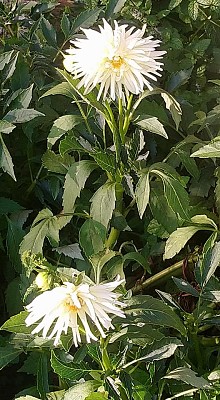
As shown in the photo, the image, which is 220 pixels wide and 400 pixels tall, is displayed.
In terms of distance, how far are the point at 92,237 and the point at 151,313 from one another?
20 cm

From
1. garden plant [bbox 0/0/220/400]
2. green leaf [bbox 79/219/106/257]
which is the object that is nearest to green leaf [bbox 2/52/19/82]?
garden plant [bbox 0/0/220/400]

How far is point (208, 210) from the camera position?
1323 millimetres

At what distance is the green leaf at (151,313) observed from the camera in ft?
3.15

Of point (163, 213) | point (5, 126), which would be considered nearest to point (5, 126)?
point (5, 126)

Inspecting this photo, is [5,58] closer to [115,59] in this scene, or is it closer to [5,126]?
[5,126]

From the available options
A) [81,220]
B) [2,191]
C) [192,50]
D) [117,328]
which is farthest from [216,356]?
[192,50]

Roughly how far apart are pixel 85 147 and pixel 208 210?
1.00ft

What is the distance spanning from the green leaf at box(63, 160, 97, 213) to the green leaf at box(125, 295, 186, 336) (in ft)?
0.83

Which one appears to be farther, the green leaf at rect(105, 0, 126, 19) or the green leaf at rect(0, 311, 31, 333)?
the green leaf at rect(105, 0, 126, 19)

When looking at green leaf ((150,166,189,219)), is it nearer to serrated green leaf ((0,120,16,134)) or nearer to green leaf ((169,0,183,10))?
serrated green leaf ((0,120,16,134))

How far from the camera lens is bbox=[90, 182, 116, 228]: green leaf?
112cm

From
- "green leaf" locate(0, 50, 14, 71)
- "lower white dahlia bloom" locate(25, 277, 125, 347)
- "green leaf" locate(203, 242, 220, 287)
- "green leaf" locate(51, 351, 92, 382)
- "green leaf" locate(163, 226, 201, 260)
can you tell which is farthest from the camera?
"green leaf" locate(0, 50, 14, 71)

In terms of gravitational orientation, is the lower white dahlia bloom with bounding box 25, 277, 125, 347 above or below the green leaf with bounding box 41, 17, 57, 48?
below

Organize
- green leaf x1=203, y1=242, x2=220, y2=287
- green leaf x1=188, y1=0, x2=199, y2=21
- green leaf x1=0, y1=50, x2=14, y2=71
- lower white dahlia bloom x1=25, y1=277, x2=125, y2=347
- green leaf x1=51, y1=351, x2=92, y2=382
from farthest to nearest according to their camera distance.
A: green leaf x1=188, y1=0, x2=199, y2=21, green leaf x1=0, y1=50, x2=14, y2=71, green leaf x1=203, y1=242, x2=220, y2=287, green leaf x1=51, y1=351, x2=92, y2=382, lower white dahlia bloom x1=25, y1=277, x2=125, y2=347
